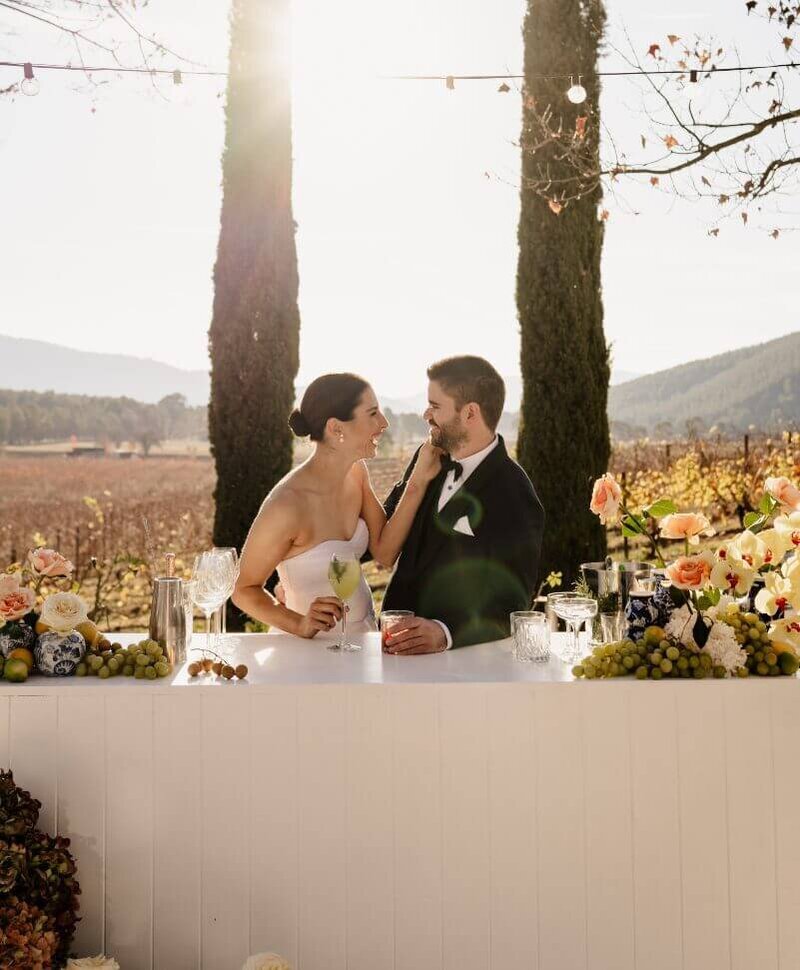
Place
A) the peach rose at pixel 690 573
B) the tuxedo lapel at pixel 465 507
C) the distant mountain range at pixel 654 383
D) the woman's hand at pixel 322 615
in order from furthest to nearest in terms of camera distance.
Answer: the distant mountain range at pixel 654 383, the tuxedo lapel at pixel 465 507, the woman's hand at pixel 322 615, the peach rose at pixel 690 573

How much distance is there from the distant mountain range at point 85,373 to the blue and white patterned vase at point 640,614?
9235mm

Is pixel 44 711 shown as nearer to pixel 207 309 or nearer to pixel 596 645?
pixel 596 645

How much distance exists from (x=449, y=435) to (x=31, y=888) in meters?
1.57

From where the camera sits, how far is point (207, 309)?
6.33m

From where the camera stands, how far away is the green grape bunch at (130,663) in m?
1.90

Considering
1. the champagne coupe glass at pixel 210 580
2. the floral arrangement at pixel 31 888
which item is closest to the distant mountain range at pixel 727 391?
the champagne coupe glass at pixel 210 580

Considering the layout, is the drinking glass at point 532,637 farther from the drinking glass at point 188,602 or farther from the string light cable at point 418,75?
the string light cable at point 418,75

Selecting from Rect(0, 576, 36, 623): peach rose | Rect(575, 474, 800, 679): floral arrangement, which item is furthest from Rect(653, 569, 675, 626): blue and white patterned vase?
Rect(0, 576, 36, 623): peach rose

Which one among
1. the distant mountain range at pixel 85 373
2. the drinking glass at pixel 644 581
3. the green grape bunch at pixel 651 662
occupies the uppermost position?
the distant mountain range at pixel 85 373

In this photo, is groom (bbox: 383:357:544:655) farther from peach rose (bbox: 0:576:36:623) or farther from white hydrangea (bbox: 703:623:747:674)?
peach rose (bbox: 0:576:36:623)

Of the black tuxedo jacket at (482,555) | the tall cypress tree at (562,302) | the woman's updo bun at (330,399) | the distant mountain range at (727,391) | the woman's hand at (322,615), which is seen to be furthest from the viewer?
the distant mountain range at (727,391)

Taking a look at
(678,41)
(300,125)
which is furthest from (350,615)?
(300,125)

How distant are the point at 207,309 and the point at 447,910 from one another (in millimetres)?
5225

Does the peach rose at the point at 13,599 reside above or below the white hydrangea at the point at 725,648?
above
